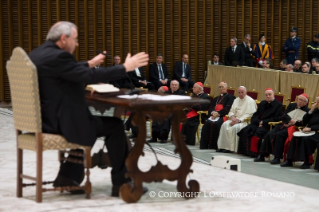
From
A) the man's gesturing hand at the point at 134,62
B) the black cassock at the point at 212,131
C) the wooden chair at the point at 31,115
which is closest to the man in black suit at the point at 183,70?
the black cassock at the point at 212,131

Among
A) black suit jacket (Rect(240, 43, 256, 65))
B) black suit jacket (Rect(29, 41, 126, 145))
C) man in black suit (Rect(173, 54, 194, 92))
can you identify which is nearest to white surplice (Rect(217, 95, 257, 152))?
man in black suit (Rect(173, 54, 194, 92))

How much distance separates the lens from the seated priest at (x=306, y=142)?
8.67m

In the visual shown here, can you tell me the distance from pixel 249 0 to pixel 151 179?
476 inches

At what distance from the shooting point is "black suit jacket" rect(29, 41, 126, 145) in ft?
14.0

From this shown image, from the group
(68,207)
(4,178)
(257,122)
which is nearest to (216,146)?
(257,122)

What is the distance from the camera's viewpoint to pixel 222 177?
18.1 feet

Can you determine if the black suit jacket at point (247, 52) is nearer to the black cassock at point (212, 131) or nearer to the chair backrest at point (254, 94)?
the chair backrest at point (254, 94)

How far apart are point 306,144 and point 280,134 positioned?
0.55 metres

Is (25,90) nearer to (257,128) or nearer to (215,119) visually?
(257,128)

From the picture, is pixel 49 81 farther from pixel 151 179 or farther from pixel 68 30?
pixel 151 179

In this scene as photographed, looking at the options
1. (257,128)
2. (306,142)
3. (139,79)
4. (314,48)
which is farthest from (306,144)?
(314,48)

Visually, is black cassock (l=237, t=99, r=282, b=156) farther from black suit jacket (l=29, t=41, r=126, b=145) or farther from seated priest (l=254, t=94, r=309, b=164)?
black suit jacket (l=29, t=41, r=126, b=145)

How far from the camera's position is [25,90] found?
435 cm

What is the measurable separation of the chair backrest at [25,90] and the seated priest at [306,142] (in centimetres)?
524
